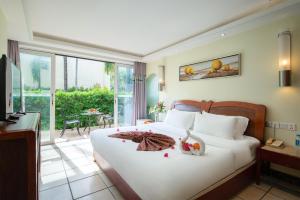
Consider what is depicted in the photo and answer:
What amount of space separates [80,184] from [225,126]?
2.39 m

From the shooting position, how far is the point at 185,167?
1541 mm

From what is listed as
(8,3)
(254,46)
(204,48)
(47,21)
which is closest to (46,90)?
(47,21)

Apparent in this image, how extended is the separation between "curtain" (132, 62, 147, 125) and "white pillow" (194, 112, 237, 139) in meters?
2.64

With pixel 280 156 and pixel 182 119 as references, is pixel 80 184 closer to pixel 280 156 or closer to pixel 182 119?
pixel 182 119

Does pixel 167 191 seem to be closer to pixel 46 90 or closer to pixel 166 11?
pixel 166 11

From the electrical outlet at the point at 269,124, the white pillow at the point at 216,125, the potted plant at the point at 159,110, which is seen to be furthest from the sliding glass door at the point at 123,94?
the electrical outlet at the point at 269,124

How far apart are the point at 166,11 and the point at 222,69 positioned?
160cm

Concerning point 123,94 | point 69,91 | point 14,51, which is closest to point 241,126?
point 123,94

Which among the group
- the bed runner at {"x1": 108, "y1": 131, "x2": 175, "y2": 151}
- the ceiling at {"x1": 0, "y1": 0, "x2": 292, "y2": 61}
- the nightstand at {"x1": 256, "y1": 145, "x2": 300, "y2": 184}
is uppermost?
the ceiling at {"x1": 0, "y1": 0, "x2": 292, "y2": 61}

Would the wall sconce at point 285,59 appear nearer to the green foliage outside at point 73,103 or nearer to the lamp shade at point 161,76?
the lamp shade at point 161,76

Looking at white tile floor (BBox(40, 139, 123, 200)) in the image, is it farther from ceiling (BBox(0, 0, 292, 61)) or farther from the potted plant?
ceiling (BBox(0, 0, 292, 61))

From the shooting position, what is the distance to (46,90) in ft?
13.3

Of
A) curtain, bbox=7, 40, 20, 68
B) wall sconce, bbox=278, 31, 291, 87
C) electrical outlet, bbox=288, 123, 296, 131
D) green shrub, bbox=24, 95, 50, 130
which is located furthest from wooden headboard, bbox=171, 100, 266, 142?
curtain, bbox=7, 40, 20, 68

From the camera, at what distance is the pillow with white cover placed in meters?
2.55
